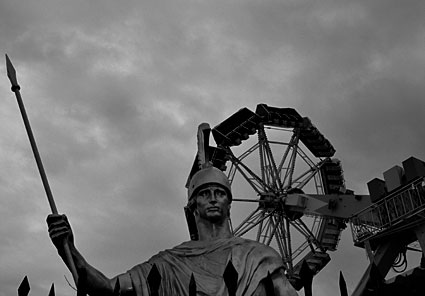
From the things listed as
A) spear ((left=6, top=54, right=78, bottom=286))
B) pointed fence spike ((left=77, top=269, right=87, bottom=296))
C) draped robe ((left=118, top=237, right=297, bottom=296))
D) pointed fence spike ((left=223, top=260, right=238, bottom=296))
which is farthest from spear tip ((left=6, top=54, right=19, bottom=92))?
pointed fence spike ((left=223, top=260, right=238, bottom=296))

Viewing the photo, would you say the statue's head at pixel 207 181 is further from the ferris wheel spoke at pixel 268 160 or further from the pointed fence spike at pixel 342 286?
the ferris wheel spoke at pixel 268 160

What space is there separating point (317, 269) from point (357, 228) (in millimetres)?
6535

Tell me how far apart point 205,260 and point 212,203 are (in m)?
0.59

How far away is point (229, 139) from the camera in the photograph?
2228cm

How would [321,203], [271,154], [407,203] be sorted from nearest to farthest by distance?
[407,203] < [321,203] < [271,154]

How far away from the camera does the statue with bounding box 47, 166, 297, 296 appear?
4520 mm

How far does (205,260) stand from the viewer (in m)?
5.05

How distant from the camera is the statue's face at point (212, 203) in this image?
17.8 ft

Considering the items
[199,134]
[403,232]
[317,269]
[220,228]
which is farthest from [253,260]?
[317,269]

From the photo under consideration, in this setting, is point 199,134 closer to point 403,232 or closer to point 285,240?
point 403,232

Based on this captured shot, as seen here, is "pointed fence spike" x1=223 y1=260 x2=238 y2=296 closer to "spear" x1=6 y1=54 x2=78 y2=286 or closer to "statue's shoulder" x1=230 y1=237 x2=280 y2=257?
"spear" x1=6 y1=54 x2=78 y2=286

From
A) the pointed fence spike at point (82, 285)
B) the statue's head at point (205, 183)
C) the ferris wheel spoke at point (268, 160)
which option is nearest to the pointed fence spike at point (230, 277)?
the pointed fence spike at point (82, 285)

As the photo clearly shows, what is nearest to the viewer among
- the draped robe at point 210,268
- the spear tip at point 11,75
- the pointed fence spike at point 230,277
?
the pointed fence spike at point 230,277

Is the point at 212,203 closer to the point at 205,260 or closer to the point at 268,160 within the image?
the point at 205,260
